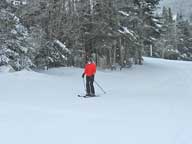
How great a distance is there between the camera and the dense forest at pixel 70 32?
2653 cm

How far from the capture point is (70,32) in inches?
1265

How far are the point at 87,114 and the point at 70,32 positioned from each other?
733 inches

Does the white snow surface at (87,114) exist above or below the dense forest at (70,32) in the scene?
below

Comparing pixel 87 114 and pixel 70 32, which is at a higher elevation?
pixel 70 32

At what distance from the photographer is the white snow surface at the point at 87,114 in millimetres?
10477

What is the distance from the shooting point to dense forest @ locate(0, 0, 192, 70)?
26.5 metres

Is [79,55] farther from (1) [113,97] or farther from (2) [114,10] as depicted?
(1) [113,97]

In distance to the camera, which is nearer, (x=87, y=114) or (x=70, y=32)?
(x=87, y=114)

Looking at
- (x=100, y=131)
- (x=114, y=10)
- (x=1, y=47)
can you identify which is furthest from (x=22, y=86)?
(x=114, y=10)

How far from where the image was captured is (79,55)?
1350 inches

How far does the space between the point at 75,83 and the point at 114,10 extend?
12434mm

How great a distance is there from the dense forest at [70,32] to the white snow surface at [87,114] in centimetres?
388

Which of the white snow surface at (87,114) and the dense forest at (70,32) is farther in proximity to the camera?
the dense forest at (70,32)

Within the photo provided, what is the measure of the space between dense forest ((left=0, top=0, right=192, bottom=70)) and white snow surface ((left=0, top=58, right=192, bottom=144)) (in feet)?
12.7
